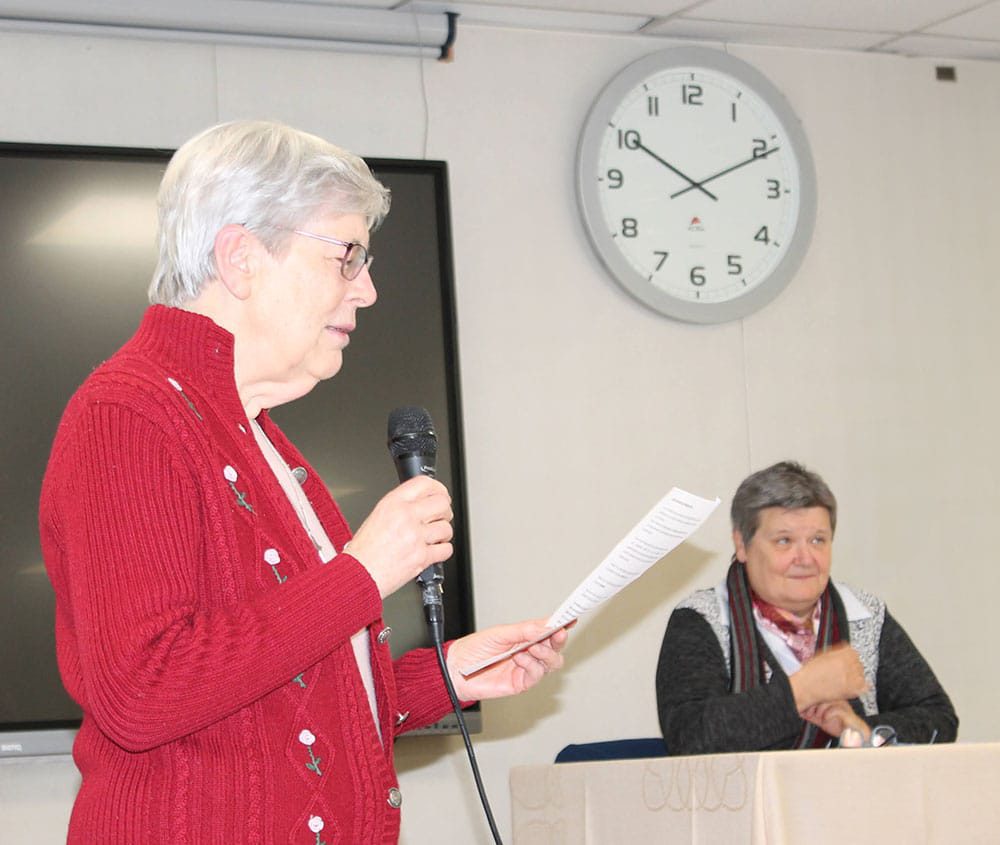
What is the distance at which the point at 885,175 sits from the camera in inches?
181

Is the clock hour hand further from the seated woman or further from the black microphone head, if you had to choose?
the black microphone head

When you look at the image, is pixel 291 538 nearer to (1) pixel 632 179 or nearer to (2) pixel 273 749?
(2) pixel 273 749

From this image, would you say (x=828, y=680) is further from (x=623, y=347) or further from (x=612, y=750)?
(x=623, y=347)

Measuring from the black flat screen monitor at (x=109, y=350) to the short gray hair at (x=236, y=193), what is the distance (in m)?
1.87

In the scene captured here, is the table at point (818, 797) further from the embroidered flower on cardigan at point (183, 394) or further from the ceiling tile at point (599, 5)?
the ceiling tile at point (599, 5)

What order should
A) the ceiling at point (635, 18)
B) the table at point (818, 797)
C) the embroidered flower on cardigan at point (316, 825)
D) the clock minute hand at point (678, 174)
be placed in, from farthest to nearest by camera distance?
the clock minute hand at point (678, 174)
the ceiling at point (635, 18)
the table at point (818, 797)
the embroidered flower on cardigan at point (316, 825)

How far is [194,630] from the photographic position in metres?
1.47

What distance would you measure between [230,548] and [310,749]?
236 millimetres

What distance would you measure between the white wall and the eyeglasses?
2.19m

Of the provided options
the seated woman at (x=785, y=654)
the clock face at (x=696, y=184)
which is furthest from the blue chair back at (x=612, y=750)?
the clock face at (x=696, y=184)

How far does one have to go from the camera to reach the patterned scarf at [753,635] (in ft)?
10.8

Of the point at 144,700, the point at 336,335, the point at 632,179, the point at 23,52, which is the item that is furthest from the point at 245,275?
the point at 632,179

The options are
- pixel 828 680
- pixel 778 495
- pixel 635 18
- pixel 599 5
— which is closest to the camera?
pixel 828 680

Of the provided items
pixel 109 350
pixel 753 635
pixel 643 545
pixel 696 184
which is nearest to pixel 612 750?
pixel 753 635
